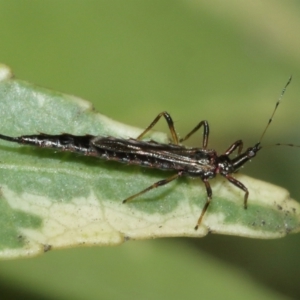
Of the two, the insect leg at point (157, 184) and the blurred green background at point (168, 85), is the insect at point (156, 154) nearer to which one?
the insect leg at point (157, 184)

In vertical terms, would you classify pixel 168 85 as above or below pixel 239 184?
above

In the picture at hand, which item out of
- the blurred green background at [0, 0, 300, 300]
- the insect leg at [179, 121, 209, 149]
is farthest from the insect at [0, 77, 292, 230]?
the blurred green background at [0, 0, 300, 300]

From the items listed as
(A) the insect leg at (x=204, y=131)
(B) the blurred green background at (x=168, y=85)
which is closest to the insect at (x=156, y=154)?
(A) the insect leg at (x=204, y=131)

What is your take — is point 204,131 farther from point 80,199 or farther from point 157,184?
point 80,199

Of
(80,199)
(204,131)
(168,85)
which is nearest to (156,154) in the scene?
(204,131)

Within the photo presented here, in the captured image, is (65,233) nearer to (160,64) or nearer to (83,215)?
(83,215)

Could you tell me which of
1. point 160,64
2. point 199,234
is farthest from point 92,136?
point 160,64
